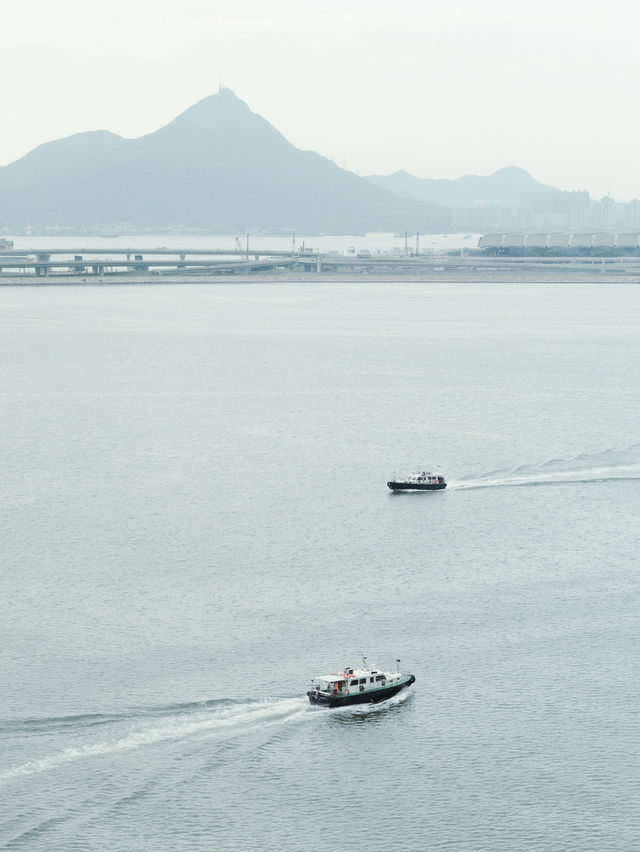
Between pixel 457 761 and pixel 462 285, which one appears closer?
pixel 457 761

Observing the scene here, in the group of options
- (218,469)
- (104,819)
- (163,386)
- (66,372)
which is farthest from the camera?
(66,372)

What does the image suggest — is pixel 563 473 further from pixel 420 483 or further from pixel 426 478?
pixel 420 483

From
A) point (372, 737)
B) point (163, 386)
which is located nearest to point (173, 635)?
point (372, 737)

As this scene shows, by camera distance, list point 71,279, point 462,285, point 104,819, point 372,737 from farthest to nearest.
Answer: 1. point 462,285
2. point 71,279
3. point 372,737
4. point 104,819

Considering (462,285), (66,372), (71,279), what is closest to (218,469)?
(66,372)

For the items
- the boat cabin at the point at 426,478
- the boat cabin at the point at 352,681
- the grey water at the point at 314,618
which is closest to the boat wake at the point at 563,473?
the grey water at the point at 314,618

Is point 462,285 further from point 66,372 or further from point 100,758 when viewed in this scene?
point 100,758
